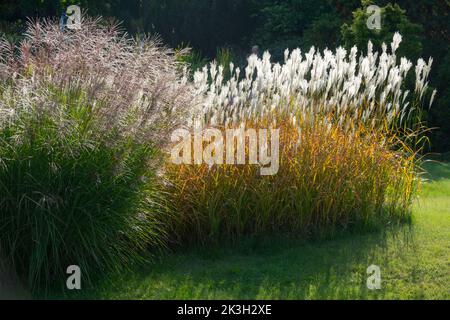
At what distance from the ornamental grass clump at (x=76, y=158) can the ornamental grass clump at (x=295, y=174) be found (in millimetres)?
492

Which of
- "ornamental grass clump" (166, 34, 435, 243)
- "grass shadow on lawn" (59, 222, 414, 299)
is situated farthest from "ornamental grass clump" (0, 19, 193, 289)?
"ornamental grass clump" (166, 34, 435, 243)

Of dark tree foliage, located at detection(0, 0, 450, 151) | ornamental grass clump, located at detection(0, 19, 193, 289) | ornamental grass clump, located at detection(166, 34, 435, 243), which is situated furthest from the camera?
dark tree foliage, located at detection(0, 0, 450, 151)

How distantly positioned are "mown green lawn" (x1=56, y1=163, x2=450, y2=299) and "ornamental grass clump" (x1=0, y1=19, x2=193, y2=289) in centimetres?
28

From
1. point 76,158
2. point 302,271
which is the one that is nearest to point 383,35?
point 302,271

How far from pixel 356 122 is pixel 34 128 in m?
3.33

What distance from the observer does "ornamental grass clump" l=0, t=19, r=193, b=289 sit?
4723 millimetres

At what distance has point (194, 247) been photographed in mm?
5926

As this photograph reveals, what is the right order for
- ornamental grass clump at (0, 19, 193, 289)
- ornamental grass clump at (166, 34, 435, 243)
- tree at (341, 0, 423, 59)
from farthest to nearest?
tree at (341, 0, 423, 59) < ornamental grass clump at (166, 34, 435, 243) < ornamental grass clump at (0, 19, 193, 289)

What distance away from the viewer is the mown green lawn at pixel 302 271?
4.96m

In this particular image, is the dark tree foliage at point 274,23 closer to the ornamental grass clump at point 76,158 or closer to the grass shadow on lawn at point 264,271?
the grass shadow on lawn at point 264,271

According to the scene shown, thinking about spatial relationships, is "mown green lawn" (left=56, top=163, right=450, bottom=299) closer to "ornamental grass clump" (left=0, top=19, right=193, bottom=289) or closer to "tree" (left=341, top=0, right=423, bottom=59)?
"ornamental grass clump" (left=0, top=19, right=193, bottom=289)

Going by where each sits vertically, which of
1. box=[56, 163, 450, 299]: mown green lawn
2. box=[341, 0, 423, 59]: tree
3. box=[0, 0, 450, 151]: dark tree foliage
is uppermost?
box=[0, 0, 450, 151]: dark tree foliage
